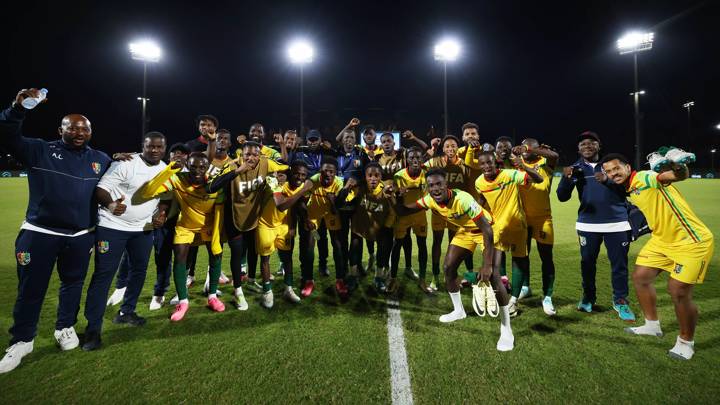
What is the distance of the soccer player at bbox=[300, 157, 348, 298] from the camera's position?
501cm

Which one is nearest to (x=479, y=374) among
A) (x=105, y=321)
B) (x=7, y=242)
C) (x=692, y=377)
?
(x=692, y=377)

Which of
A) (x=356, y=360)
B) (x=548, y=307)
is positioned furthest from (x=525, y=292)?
(x=356, y=360)

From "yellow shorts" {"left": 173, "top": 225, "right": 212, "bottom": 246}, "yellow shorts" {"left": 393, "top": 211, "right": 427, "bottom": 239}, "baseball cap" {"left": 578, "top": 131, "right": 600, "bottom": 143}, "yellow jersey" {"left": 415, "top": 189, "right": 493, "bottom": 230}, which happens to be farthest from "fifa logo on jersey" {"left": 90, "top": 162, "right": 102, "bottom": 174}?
"baseball cap" {"left": 578, "top": 131, "right": 600, "bottom": 143}

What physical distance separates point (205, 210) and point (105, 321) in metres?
1.71

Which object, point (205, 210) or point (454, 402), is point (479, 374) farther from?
point (205, 210)

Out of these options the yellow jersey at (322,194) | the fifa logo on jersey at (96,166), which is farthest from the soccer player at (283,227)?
the fifa logo on jersey at (96,166)

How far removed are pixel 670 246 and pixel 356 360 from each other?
329 cm

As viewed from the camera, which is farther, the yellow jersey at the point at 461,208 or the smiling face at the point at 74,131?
the yellow jersey at the point at 461,208

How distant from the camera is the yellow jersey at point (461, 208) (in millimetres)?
3688

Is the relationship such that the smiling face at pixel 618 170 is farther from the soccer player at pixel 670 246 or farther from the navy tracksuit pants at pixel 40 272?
the navy tracksuit pants at pixel 40 272

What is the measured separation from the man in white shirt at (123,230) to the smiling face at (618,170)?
509cm

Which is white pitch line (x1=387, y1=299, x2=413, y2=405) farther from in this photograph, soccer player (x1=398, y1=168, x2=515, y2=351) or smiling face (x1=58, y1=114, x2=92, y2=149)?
smiling face (x1=58, y1=114, x2=92, y2=149)

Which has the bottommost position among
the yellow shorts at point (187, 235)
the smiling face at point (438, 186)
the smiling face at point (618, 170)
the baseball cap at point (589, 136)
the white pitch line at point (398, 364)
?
the white pitch line at point (398, 364)

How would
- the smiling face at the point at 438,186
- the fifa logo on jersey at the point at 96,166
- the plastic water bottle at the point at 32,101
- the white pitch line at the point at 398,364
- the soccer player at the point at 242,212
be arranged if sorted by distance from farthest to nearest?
1. the soccer player at the point at 242,212
2. the smiling face at the point at 438,186
3. the fifa logo on jersey at the point at 96,166
4. the plastic water bottle at the point at 32,101
5. the white pitch line at the point at 398,364
